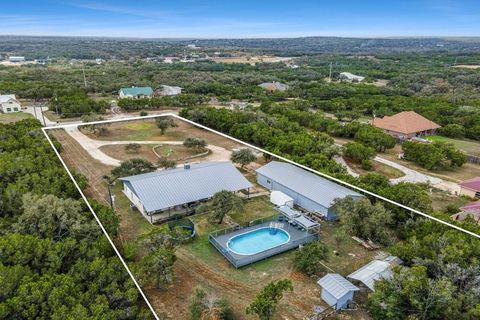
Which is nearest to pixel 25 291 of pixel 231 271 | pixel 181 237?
pixel 181 237

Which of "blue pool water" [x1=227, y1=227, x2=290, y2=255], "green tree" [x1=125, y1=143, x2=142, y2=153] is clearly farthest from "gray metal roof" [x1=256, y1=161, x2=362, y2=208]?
"green tree" [x1=125, y1=143, x2=142, y2=153]

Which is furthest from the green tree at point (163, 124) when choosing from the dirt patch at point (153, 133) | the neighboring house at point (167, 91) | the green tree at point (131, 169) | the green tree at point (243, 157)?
the neighboring house at point (167, 91)

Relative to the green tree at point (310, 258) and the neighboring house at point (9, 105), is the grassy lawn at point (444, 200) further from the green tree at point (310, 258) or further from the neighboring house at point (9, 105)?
the neighboring house at point (9, 105)

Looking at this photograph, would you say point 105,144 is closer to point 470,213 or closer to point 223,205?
point 223,205

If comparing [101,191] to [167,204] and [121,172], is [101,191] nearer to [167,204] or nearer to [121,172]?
[121,172]

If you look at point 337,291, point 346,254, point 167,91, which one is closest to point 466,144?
point 346,254

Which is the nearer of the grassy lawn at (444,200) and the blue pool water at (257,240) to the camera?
the blue pool water at (257,240)
